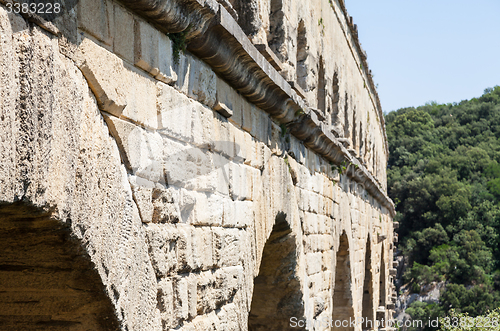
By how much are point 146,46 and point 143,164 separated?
560mm

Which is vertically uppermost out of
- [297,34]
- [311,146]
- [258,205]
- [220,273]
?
[297,34]

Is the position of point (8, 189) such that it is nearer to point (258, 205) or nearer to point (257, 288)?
point (258, 205)

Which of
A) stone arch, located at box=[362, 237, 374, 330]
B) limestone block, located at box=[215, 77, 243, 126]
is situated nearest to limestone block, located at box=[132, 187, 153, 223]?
limestone block, located at box=[215, 77, 243, 126]

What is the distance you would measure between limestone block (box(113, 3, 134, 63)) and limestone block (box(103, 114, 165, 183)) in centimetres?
31

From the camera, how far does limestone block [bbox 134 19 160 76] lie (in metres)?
2.42

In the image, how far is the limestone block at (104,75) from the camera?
6.62ft

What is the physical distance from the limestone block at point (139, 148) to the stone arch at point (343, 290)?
6390 millimetres

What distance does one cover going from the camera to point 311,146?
5910mm

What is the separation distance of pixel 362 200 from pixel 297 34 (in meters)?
5.36

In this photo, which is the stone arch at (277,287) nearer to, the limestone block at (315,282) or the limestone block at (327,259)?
the limestone block at (315,282)

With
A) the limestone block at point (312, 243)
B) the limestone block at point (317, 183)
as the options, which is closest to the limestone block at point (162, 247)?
the limestone block at point (312, 243)

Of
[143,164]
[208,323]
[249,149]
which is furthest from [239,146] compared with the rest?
[143,164]

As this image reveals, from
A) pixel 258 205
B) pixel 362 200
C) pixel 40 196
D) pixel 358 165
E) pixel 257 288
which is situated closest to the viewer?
pixel 40 196

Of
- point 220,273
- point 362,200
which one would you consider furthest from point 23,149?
point 362,200
